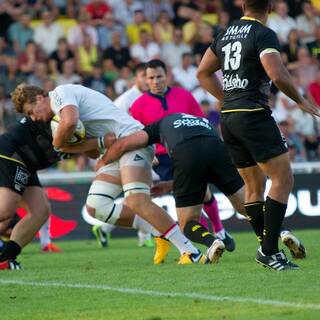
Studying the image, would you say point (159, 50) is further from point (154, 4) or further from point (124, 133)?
point (124, 133)

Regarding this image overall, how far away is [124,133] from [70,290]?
101 inches

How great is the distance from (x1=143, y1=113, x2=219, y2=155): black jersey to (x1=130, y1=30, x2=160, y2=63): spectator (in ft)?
35.8

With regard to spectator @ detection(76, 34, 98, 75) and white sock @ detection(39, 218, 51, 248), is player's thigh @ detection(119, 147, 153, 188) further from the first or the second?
spectator @ detection(76, 34, 98, 75)

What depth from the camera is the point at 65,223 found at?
1672 centimetres

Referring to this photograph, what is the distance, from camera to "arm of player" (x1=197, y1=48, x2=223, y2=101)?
30.9 ft

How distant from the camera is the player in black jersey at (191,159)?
989 cm

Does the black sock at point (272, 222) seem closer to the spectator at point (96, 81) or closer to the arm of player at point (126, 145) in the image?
the arm of player at point (126, 145)

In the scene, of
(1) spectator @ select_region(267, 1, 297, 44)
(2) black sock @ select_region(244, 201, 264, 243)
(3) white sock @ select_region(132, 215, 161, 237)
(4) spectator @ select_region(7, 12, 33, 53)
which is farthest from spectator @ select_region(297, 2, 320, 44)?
(2) black sock @ select_region(244, 201, 264, 243)

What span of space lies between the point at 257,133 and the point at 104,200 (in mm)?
2451

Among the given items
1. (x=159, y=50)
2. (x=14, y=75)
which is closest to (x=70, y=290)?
(x=14, y=75)

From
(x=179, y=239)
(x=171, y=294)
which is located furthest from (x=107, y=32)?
(x=171, y=294)

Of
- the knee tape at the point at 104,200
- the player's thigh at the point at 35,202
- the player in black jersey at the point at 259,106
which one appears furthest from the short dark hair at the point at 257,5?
the player's thigh at the point at 35,202

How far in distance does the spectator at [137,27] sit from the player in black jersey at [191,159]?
11732 millimetres

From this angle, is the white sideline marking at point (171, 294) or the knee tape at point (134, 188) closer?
the white sideline marking at point (171, 294)
